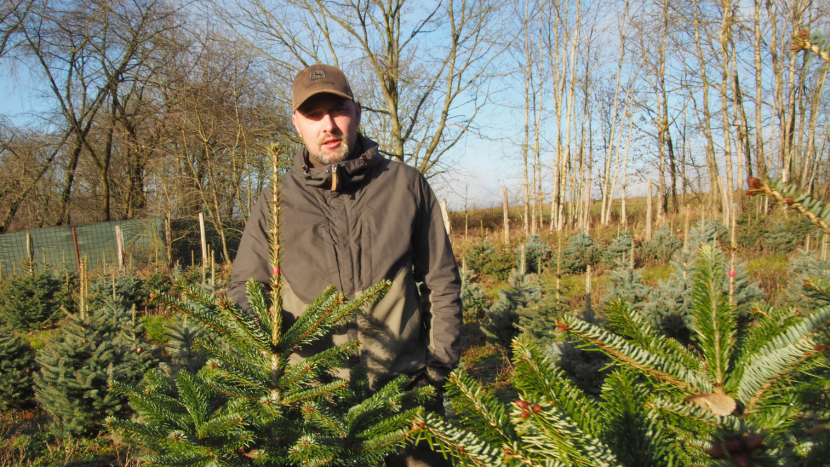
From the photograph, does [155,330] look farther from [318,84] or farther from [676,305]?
[676,305]

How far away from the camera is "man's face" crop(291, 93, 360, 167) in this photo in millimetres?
2191

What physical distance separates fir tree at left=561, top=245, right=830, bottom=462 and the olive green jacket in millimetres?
1313

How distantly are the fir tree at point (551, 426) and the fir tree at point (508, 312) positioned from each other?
530 centimetres

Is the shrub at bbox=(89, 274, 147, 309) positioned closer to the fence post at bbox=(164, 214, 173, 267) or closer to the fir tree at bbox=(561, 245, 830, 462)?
the fence post at bbox=(164, 214, 173, 267)

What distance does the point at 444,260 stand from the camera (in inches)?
92.1

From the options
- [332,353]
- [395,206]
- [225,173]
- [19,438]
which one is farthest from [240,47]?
[332,353]

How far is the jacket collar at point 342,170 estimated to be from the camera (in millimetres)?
2123

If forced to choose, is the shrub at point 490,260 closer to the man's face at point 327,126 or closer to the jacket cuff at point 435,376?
the jacket cuff at point 435,376

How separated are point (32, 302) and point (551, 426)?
483 inches

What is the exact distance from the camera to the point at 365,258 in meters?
2.14

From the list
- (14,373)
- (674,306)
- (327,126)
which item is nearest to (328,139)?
(327,126)

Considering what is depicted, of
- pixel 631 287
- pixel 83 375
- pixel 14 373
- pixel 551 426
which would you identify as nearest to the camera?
pixel 551 426

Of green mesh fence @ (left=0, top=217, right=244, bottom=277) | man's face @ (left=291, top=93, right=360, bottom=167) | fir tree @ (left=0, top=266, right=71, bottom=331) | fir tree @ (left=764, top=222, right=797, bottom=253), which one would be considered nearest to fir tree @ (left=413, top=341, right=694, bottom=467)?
man's face @ (left=291, top=93, right=360, bottom=167)

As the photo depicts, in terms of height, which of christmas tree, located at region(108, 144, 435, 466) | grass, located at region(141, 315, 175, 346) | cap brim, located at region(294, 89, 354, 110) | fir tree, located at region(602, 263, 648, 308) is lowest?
grass, located at region(141, 315, 175, 346)
